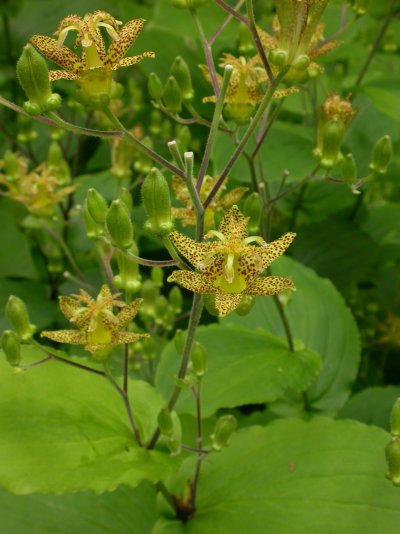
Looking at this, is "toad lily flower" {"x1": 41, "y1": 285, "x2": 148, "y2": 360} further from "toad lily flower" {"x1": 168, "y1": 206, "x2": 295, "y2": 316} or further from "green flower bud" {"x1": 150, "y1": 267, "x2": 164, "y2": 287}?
"green flower bud" {"x1": 150, "y1": 267, "x2": 164, "y2": 287}

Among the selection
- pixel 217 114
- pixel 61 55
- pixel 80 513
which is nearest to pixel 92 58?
pixel 61 55

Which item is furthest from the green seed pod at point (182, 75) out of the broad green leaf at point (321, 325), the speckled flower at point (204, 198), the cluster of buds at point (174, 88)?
the broad green leaf at point (321, 325)

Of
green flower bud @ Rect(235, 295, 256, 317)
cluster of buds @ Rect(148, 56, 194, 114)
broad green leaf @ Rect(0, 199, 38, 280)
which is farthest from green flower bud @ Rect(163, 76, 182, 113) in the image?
broad green leaf @ Rect(0, 199, 38, 280)

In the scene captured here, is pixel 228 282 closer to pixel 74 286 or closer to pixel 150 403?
pixel 150 403

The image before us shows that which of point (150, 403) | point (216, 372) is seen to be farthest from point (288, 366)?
point (150, 403)

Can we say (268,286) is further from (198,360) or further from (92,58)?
(92,58)

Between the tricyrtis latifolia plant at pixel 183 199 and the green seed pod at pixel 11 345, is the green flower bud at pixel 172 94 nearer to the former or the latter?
the tricyrtis latifolia plant at pixel 183 199
